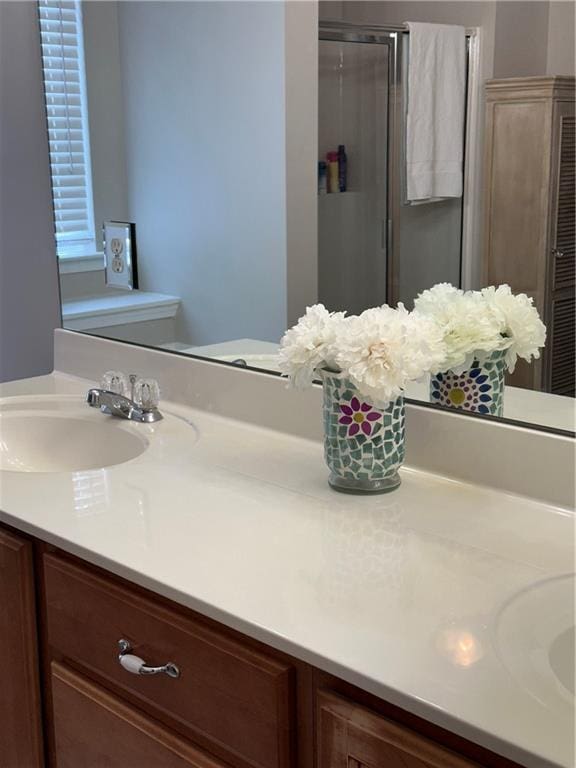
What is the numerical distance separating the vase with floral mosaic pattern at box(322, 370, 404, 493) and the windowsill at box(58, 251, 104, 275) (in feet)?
3.23

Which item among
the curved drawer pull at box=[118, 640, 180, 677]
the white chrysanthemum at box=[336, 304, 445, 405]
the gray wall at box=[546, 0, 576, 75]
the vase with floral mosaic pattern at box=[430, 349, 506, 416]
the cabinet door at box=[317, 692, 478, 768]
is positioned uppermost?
the gray wall at box=[546, 0, 576, 75]

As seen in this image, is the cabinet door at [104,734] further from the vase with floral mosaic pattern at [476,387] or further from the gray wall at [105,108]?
the gray wall at [105,108]

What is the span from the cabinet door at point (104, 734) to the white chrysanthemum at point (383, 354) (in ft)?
1.73

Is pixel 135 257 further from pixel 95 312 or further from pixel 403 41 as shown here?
pixel 403 41

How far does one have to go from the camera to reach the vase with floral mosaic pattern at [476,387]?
4.65 feet

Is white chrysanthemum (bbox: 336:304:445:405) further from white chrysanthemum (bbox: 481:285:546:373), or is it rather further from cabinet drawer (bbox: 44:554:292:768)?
cabinet drawer (bbox: 44:554:292:768)

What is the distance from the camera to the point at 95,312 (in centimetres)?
222

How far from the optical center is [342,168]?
156 centimetres

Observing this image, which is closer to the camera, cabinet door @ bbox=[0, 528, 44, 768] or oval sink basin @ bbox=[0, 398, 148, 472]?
cabinet door @ bbox=[0, 528, 44, 768]

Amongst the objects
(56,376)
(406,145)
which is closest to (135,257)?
(56,376)

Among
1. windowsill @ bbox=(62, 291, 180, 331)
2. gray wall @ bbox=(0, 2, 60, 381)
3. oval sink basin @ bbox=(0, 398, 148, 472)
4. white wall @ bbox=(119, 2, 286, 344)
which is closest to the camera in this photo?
white wall @ bbox=(119, 2, 286, 344)

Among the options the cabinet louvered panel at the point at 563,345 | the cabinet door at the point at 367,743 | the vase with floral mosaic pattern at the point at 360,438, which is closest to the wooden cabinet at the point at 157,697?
the cabinet door at the point at 367,743

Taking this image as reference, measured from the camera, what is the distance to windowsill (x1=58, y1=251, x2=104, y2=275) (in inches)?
86.9

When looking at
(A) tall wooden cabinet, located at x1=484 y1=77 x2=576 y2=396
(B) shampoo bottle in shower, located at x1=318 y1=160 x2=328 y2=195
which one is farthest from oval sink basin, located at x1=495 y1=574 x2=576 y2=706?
(B) shampoo bottle in shower, located at x1=318 y1=160 x2=328 y2=195
